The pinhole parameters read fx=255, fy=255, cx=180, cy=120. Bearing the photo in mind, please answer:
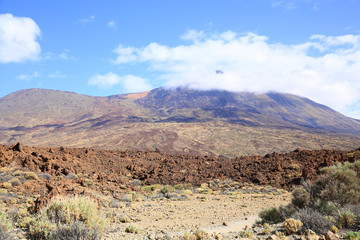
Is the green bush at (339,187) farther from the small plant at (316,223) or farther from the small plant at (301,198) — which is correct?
the small plant at (316,223)

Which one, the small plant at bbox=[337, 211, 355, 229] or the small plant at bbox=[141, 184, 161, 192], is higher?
the small plant at bbox=[337, 211, 355, 229]

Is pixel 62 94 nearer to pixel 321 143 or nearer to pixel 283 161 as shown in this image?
pixel 321 143

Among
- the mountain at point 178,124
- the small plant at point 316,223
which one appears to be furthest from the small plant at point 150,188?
the mountain at point 178,124

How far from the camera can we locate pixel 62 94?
169625 millimetres

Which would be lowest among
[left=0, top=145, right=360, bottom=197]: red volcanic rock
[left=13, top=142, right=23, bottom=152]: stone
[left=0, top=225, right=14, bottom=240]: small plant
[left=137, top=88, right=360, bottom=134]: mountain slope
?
[left=0, top=145, right=360, bottom=197]: red volcanic rock

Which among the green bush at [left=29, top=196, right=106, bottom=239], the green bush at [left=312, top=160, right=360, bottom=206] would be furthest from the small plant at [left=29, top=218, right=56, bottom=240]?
the green bush at [left=312, top=160, right=360, bottom=206]

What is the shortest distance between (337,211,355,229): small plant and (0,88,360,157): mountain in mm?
44575

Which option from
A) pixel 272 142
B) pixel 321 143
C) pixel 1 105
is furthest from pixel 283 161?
pixel 1 105

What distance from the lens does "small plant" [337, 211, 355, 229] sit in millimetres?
6004

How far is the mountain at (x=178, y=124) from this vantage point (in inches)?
2414

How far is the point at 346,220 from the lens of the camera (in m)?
6.07

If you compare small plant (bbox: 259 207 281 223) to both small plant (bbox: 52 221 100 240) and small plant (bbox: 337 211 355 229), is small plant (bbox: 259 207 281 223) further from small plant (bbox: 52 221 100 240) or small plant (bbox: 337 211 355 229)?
small plant (bbox: 52 221 100 240)

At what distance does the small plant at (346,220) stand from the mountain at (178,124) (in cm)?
4457

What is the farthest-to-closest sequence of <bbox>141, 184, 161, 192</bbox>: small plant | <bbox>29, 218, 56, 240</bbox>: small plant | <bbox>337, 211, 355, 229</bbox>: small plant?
<bbox>141, 184, 161, 192</bbox>: small plant → <bbox>337, 211, 355, 229</bbox>: small plant → <bbox>29, 218, 56, 240</bbox>: small plant
